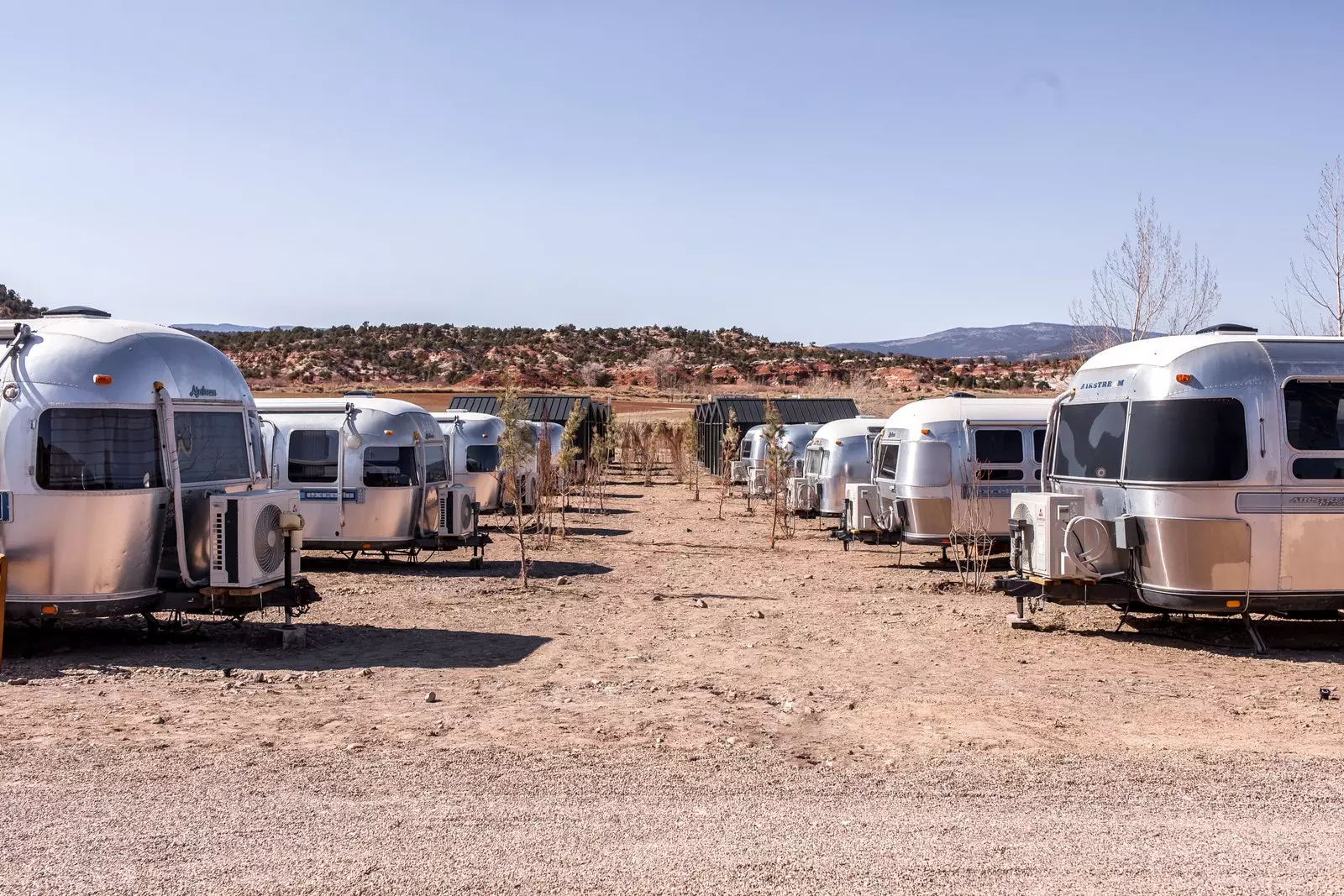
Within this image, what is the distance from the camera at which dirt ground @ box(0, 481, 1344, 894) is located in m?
4.99

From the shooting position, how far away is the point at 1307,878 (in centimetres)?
486

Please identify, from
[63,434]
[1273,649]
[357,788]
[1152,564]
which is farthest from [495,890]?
[1273,649]

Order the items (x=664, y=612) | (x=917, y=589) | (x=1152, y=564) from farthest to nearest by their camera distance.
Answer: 1. (x=917, y=589)
2. (x=664, y=612)
3. (x=1152, y=564)

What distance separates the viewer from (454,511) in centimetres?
1628

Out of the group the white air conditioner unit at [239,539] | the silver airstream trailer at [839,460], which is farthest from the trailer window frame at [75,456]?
the silver airstream trailer at [839,460]

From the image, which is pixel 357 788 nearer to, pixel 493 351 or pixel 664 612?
pixel 664 612

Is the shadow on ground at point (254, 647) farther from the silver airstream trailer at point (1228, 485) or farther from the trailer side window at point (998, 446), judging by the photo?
the trailer side window at point (998, 446)

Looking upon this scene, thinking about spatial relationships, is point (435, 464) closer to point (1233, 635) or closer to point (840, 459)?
point (840, 459)

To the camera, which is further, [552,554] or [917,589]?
[552,554]

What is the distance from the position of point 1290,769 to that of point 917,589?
7790 millimetres

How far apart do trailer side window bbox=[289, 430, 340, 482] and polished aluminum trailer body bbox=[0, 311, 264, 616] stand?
5.81 metres

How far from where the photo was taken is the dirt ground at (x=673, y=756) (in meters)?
4.99

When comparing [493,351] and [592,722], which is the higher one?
[493,351]

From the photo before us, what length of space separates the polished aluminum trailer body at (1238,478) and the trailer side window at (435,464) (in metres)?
10.3
